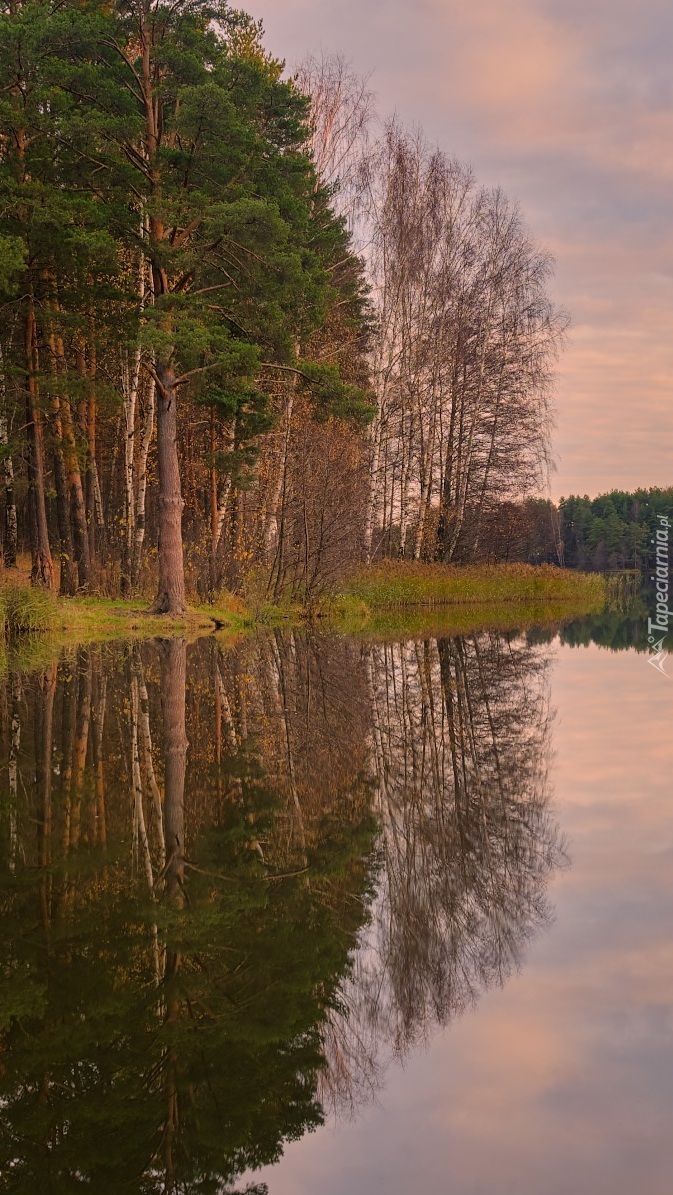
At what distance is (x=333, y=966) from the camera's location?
3.45 meters

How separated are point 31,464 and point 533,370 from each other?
61.1ft

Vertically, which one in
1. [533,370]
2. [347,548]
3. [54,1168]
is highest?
[533,370]

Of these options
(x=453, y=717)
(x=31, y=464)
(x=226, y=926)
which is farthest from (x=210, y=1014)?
(x=31, y=464)

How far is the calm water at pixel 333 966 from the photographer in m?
2.40

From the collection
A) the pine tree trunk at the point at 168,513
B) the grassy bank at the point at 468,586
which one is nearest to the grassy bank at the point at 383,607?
the grassy bank at the point at 468,586

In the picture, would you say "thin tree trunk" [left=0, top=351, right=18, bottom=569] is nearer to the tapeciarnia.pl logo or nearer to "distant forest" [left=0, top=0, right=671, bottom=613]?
"distant forest" [left=0, top=0, right=671, bottom=613]

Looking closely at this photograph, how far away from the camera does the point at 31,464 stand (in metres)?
21.2

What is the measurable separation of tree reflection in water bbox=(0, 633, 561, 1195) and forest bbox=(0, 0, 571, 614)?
1265 cm

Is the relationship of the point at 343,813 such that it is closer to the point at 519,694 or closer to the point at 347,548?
the point at 519,694

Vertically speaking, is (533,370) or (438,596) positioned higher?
(533,370)

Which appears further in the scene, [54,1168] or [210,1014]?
[210,1014]

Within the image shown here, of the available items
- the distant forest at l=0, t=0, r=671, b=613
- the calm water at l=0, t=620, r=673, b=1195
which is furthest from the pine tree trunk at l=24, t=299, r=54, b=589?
the calm water at l=0, t=620, r=673, b=1195

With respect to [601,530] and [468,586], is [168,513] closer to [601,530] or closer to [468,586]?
[468,586]

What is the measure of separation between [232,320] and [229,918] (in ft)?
62.0
